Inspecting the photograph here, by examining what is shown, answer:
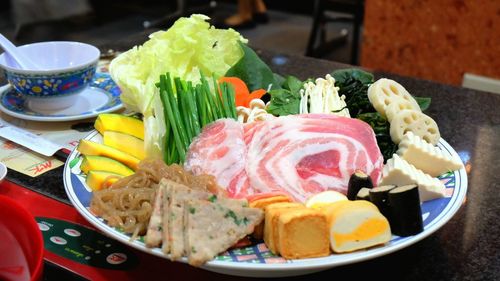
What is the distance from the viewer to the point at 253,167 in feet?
3.59

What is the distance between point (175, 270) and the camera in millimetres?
1025

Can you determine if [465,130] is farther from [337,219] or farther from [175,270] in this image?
[175,270]

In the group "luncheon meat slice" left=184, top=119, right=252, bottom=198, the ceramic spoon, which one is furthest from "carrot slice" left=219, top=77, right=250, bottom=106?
the ceramic spoon

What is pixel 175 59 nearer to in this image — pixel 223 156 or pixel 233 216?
pixel 223 156

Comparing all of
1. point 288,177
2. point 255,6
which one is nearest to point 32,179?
point 288,177

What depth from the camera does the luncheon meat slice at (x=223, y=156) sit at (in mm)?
1090

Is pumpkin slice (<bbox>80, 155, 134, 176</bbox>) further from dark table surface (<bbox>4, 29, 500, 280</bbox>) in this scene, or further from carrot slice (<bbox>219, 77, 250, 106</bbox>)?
carrot slice (<bbox>219, 77, 250, 106</bbox>)

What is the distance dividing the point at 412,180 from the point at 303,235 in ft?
0.87

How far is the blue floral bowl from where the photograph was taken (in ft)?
4.91

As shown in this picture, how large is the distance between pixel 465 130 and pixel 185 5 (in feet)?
14.4

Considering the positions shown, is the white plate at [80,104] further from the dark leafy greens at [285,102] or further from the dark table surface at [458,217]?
the dark leafy greens at [285,102]

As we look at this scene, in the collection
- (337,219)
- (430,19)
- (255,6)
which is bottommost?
(255,6)

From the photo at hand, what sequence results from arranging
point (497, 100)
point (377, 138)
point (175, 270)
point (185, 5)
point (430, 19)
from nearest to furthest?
point (175, 270)
point (377, 138)
point (497, 100)
point (430, 19)
point (185, 5)

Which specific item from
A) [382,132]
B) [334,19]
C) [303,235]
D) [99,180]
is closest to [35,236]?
[99,180]
